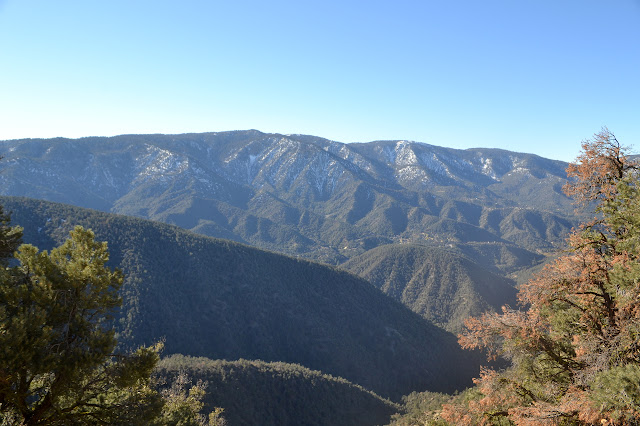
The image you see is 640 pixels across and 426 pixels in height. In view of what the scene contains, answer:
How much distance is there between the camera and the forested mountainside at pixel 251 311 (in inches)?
4651

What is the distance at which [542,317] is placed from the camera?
13.0 m

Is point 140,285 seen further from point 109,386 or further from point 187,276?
point 109,386

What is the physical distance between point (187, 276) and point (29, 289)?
13348 centimetres

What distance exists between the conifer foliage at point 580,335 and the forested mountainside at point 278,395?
62604 mm

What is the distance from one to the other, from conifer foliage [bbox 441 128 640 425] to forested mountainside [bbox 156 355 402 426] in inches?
2465

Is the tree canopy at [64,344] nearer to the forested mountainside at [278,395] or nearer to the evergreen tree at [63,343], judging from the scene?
the evergreen tree at [63,343]

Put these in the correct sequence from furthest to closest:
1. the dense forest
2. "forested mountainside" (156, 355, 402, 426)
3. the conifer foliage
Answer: "forested mountainside" (156, 355, 402, 426), the dense forest, the conifer foliage

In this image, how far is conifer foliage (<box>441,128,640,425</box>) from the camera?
10.4 metres

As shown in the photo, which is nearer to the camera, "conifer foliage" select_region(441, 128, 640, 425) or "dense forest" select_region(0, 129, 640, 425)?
"conifer foliage" select_region(441, 128, 640, 425)

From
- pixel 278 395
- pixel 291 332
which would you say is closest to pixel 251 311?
pixel 291 332

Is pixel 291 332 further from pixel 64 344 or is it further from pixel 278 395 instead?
pixel 64 344

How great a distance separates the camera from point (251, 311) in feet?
443

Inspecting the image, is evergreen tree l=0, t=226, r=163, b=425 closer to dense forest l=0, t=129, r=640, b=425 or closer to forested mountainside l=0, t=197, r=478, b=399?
dense forest l=0, t=129, r=640, b=425

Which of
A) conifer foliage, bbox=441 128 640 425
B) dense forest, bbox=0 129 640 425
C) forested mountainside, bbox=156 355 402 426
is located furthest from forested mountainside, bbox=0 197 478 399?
conifer foliage, bbox=441 128 640 425
